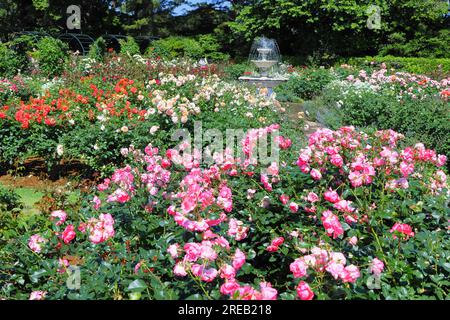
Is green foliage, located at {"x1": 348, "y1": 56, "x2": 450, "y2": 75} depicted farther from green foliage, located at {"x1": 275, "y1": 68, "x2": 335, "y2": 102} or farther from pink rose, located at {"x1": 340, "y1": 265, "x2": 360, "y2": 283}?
pink rose, located at {"x1": 340, "y1": 265, "x2": 360, "y2": 283}

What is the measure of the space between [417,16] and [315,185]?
20.3m

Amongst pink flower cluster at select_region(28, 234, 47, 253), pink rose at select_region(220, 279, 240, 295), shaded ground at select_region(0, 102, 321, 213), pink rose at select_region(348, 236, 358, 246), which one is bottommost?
shaded ground at select_region(0, 102, 321, 213)

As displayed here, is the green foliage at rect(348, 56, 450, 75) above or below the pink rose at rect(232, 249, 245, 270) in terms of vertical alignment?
below

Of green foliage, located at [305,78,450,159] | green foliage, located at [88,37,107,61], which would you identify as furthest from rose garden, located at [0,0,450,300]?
green foliage, located at [88,37,107,61]

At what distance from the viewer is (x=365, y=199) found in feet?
6.97

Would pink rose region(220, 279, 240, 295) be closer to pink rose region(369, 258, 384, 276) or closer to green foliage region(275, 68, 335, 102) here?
pink rose region(369, 258, 384, 276)

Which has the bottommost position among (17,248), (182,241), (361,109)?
(361,109)

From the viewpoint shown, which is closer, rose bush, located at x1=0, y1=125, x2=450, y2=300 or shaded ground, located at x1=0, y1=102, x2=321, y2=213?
rose bush, located at x1=0, y1=125, x2=450, y2=300

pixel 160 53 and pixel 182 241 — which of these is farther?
pixel 160 53

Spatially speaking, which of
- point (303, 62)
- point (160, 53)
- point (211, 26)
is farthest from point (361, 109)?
point (211, 26)

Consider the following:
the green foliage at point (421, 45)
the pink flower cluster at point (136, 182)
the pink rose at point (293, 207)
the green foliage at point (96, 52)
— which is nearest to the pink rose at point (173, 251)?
the pink flower cluster at point (136, 182)

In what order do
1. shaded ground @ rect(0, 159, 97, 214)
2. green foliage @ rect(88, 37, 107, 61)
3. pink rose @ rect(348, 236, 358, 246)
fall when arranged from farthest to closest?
green foliage @ rect(88, 37, 107, 61) → shaded ground @ rect(0, 159, 97, 214) → pink rose @ rect(348, 236, 358, 246)

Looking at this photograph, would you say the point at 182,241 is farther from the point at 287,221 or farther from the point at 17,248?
the point at 17,248

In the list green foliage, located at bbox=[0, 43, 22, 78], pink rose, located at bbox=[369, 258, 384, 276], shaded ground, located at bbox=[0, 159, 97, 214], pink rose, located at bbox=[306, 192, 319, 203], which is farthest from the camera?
green foliage, located at bbox=[0, 43, 22, 78]
